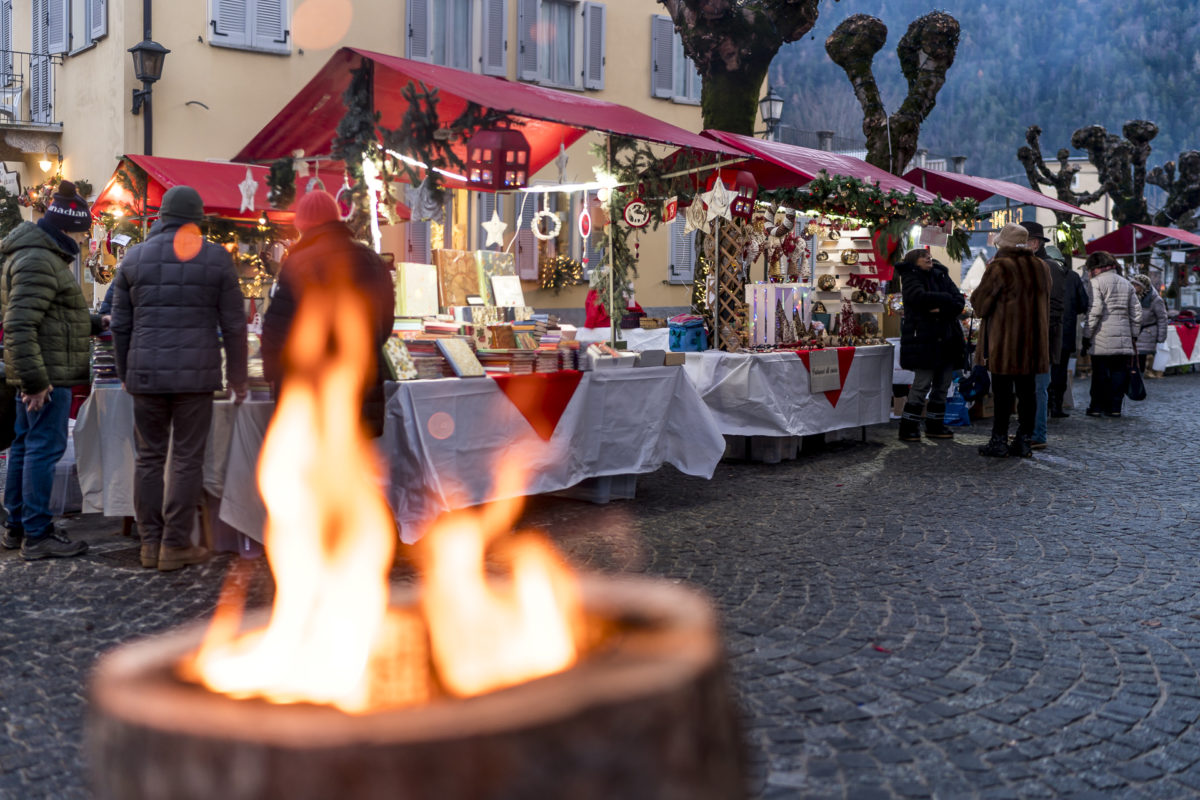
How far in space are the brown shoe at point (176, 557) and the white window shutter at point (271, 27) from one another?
11976 mm

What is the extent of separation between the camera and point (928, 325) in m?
10.1

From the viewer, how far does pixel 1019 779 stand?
3.05 metres

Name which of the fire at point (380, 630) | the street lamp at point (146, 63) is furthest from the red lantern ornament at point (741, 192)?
the street lamp at point (146, 63)

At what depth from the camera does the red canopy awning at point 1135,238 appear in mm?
22828

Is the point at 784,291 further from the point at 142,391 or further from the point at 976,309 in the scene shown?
the point at 142,391

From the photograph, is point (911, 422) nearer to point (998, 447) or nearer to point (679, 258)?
point (998, 447)

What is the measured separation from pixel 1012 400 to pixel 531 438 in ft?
14.9

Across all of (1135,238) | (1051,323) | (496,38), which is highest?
(496,38)

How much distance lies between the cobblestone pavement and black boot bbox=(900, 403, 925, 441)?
6.19ft

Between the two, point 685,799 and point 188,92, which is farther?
point 188,92

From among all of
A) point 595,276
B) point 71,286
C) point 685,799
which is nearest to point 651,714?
point 685,799

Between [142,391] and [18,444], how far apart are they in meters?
0.97

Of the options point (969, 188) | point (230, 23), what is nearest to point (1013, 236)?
point (969, 188)

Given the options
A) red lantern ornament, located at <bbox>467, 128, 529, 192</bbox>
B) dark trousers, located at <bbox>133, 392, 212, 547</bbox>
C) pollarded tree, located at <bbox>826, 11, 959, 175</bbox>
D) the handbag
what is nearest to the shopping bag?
pollarded tree, located at <bbox>826, 11, 959, 175</bbox>
